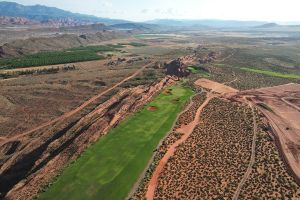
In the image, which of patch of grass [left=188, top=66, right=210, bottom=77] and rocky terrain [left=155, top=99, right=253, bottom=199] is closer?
rocky terrain [left=155, top=99, right=253, bottom=199]

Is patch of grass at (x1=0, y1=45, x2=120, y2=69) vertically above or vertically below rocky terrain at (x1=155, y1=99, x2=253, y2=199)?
below

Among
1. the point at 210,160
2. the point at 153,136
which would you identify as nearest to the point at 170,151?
the point at 153,136

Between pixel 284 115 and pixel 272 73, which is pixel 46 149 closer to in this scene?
pixel 284 115

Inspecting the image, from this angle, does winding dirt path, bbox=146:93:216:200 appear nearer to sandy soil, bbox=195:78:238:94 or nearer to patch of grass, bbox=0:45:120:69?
sandy soil, bbox=195:78:238:94

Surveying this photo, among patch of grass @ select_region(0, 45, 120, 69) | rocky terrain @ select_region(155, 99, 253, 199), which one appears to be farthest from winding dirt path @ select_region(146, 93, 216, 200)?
patch of grass @ select_region(0, 45, 120, 69)

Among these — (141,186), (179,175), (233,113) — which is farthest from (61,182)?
(233,113)

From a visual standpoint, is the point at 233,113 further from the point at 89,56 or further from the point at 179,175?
the point at 89,56

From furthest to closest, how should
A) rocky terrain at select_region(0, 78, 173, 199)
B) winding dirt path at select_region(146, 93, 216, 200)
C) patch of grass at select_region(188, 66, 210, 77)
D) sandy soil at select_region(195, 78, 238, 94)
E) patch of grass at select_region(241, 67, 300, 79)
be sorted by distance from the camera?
1. patch of grass at select_region(241, 67, 300, 79)
2. patch of grass at select_region(188, 66, 210, 77)
3. sandy soil at select_region(195, 78, 238, 94)
4. rocky terrain at select_region(0, 78, 173, 199)
5. winding dirt path at select_region(146, 93, 216, 200)
